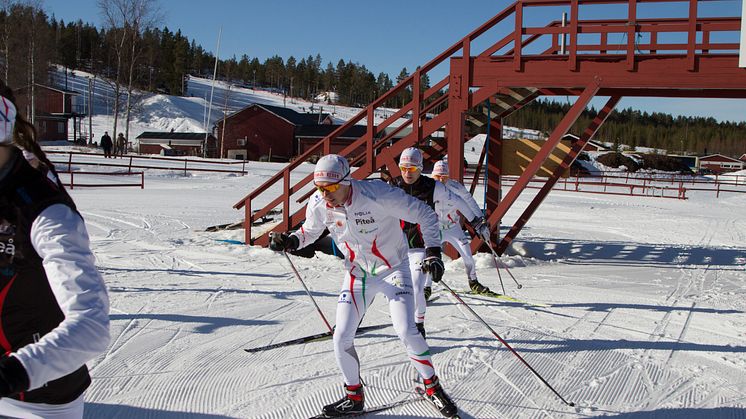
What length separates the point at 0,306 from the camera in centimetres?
200

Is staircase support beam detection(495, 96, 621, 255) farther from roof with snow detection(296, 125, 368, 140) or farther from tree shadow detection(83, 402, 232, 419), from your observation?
roof with snow detection(296, 125, 368, 140)

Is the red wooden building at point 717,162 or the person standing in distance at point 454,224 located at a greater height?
the red wooden building at point 717,162

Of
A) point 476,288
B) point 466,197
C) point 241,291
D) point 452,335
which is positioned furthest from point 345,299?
point 476,288

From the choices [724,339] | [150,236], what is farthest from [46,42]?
[724,339]

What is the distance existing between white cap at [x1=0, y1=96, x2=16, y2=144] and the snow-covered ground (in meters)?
2.90

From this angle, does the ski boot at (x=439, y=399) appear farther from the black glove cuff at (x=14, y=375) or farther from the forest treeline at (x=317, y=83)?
the forest treeline at (x=317, y=83)

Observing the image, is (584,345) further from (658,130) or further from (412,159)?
(658,130)

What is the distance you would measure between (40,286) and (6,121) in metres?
0.53

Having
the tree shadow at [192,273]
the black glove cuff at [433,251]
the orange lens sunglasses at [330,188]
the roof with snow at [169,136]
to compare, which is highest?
the roof with snow at [169,136]

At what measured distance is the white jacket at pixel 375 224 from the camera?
4.31 meters

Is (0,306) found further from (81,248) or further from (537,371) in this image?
(537,371)

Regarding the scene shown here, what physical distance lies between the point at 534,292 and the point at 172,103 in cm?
8673

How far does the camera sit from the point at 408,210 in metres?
4.40

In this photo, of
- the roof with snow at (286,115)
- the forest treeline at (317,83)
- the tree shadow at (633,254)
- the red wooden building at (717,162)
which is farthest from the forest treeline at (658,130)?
the tree shadow at (633,254)
